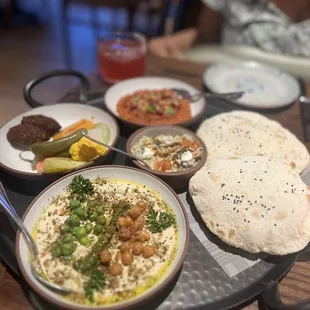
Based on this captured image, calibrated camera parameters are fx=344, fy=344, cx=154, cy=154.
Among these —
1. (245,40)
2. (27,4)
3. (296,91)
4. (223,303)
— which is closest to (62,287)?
(223,303)

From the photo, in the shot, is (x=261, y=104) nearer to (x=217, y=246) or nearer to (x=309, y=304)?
(x=217, y=246)

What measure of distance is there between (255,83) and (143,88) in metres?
0.99

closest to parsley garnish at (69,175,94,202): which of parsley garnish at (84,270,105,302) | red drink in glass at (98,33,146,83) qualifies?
parsley garnish at (84,270,105,302)

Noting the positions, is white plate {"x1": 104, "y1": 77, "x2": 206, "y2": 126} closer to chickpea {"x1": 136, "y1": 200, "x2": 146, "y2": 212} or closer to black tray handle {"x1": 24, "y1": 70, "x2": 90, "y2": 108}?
black tray handle {"x1": 24, "y1": 70, "x2": 90, "y2": 108}

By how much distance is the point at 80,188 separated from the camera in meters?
1.82

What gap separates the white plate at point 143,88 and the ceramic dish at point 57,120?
0.43 ft

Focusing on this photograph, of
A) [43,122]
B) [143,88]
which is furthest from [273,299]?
[143,88]

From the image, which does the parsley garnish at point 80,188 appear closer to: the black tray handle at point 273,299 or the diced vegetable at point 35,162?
the diced vegetable at point 35,162

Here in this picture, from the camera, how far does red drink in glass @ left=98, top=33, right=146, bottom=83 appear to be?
2.88 metres

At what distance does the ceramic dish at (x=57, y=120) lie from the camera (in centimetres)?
190

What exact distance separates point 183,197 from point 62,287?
83 centimetres

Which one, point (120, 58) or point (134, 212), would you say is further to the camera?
point (120, 58)

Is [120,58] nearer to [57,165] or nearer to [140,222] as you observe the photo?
[57,165]

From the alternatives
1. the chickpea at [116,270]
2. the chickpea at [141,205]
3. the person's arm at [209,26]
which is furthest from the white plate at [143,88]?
the person's arm at [209,26]
